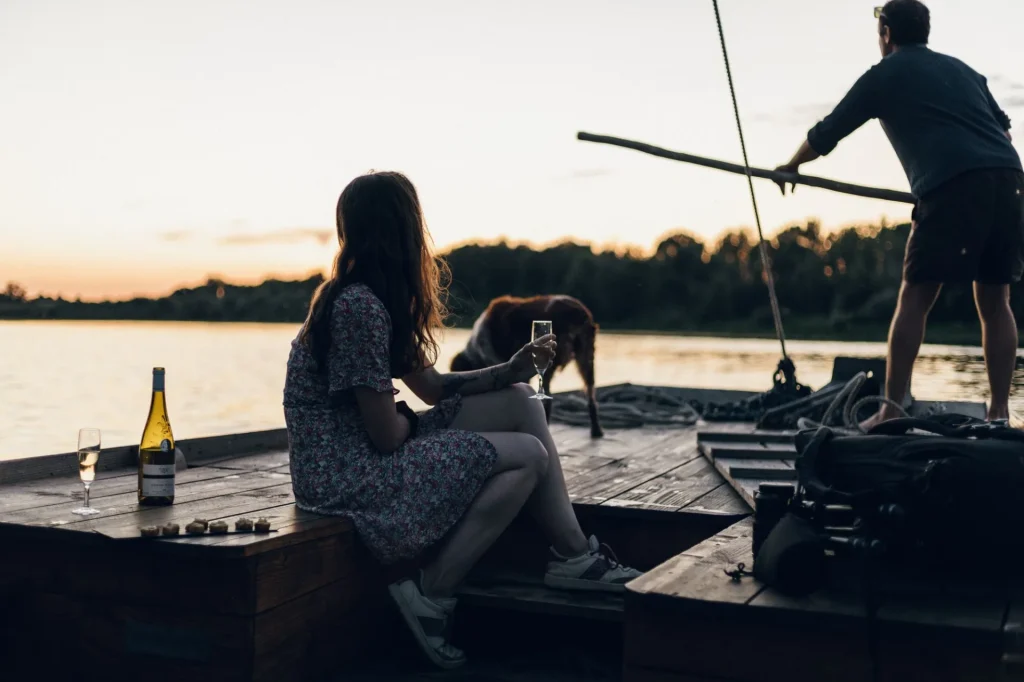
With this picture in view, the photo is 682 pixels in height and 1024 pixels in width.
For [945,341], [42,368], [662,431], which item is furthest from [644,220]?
[662,431]

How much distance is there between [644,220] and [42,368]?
20.0 meters

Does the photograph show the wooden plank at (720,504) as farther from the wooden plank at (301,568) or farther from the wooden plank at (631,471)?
the wooden plank at (301,568)

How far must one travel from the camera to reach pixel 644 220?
119 ft

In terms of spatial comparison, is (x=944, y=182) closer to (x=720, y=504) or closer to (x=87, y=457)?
(x=720, y=504)

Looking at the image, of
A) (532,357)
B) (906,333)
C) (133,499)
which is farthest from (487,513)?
(906,333)

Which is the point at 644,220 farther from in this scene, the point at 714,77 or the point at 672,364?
the point at 714,77

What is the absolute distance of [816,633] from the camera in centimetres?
186

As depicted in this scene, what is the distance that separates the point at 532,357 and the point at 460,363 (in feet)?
7.35

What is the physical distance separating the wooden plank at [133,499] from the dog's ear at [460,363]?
154 centimetres

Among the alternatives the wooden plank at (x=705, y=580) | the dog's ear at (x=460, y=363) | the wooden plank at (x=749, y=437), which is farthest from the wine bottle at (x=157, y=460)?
the wooden plank at (x=749, y=437)

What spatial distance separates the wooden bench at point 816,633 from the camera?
1782 millimetres

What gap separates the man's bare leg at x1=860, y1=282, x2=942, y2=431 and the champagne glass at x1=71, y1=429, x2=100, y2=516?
8.11 feet

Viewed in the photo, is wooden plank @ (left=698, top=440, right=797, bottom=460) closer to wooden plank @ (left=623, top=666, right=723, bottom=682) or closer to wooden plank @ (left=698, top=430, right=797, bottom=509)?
wooden plank @ (left=698, top=430, right=797, bottom=509)

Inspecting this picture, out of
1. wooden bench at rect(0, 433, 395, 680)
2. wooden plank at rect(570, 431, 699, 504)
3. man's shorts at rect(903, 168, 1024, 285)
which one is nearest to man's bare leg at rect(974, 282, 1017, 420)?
man's shorts at rect(903, 168, 1024, 285)
